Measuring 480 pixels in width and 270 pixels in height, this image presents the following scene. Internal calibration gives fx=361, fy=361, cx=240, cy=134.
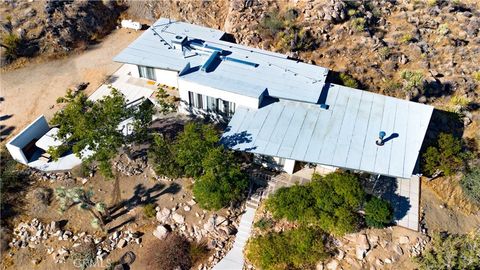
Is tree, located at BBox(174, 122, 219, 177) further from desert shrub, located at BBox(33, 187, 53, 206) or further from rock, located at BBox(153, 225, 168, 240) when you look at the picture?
desert shrub, located at BBox(33, 187, 53, 206)

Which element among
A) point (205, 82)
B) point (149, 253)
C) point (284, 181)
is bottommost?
point (149, 253)

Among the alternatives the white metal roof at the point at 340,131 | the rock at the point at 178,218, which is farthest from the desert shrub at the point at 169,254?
the white metal roof at the point at 340,131

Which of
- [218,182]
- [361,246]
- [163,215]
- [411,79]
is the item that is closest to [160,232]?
[163,215]

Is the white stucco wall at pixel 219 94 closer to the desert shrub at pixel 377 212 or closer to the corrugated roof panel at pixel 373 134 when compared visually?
the corrugated roof panel at pixel 373 134

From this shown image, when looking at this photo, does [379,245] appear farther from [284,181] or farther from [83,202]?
[83,202]

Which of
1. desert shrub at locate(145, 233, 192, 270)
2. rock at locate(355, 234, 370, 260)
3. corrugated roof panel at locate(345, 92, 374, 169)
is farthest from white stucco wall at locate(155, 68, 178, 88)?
rock at locate(355, 234, 370, 260)

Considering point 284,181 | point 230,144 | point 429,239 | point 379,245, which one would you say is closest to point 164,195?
point 230,144
